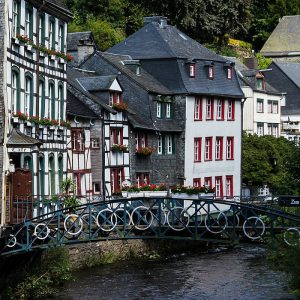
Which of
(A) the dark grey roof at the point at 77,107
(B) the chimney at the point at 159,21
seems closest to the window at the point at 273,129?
(B) the chimney at the point at 159,21

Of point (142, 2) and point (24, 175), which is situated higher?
point (142, 2)

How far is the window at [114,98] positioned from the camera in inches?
2399

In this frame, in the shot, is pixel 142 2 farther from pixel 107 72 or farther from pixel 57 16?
pixel 57 16

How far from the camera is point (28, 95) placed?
153ft

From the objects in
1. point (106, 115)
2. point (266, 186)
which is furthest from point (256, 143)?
point (106, 115)

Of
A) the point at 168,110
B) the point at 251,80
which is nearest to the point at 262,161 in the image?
the point at 251,80

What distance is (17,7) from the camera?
147 feet

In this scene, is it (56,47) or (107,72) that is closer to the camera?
(56,47)

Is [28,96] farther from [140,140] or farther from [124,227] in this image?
[140,140]

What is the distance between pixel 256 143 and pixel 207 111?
25.1ft

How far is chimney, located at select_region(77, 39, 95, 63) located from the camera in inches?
→ 2689

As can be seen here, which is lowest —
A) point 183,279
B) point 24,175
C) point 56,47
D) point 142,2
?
point 183,279

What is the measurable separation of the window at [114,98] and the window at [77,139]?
4268 millimetres

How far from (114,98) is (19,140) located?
18.4 metres
